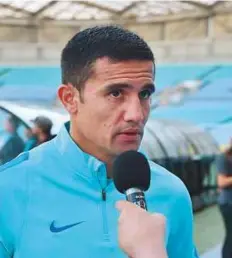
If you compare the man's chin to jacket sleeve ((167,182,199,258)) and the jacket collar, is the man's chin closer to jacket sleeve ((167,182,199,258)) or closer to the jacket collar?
the jacket collar

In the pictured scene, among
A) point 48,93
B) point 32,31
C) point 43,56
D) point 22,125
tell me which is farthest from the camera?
point 32,31

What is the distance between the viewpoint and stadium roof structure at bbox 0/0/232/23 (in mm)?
13953

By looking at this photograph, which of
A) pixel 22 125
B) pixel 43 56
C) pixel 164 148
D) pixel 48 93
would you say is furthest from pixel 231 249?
pixel 43 56

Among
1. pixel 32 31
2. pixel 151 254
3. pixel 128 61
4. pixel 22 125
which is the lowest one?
pixel 32 31

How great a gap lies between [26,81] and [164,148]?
2.82m

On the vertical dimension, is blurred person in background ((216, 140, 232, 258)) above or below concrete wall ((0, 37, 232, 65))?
above

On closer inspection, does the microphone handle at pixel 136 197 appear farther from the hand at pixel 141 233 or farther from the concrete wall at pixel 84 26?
the concrete wall at pixel 84 26

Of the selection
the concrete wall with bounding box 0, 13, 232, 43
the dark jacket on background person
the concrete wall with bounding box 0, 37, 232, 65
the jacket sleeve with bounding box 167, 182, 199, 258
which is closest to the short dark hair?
the jacket sleeve with bounding box 167, 182, 199, 258

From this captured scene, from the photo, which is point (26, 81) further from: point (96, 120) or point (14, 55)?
point (96, 120)

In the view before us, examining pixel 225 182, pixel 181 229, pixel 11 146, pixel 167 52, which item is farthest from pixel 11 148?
pixel 167 52

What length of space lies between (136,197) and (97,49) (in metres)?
0.38

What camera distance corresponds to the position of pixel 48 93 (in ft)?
31.8

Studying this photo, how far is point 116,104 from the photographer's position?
1.12 m

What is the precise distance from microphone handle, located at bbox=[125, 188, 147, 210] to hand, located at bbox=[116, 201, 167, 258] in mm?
27
